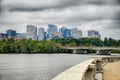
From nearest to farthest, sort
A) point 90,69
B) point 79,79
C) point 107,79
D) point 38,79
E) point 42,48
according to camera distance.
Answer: point 79,79 < point 90,69 < point 107,79 < point 38,79 < point 42,48

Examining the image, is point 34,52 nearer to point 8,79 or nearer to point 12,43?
point 12,43

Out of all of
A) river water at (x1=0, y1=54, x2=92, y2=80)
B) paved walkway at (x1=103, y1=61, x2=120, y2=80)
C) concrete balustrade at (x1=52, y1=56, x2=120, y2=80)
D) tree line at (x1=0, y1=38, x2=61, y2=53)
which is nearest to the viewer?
concrete balustrade at (x1=52, y1=56, x2=120, y2=80)

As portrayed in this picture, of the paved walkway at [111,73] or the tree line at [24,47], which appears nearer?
the paved walkway at [111,73]

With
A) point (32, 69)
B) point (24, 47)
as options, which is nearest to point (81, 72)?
point (32, 69)

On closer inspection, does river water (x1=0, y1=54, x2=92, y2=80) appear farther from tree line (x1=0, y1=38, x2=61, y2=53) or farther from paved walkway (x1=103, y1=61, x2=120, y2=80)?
tree line (x1=0, y1=38, x2=61, y2=53)

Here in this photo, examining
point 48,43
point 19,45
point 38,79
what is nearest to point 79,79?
point 38,79

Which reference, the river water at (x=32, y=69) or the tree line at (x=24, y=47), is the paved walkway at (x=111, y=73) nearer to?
the river water at (x=32, y=69)

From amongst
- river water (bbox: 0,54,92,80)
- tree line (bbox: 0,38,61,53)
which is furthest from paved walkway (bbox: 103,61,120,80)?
tree line (bbox: 0,38,61,53)

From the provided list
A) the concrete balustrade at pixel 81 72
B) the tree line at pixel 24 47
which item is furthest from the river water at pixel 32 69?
the tree line at pixel 24 47

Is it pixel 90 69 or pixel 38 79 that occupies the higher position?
pixel 90 69

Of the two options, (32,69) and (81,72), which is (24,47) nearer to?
(32,69)

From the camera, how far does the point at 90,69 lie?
10336 millimetres

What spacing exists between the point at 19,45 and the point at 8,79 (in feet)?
458

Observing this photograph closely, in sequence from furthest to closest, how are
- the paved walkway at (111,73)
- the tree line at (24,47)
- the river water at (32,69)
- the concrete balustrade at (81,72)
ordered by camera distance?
the tree line at (24,47)
the river water at (32,69)
the paved walkway at (111,73)
the concrete balustrade at (81,72)
